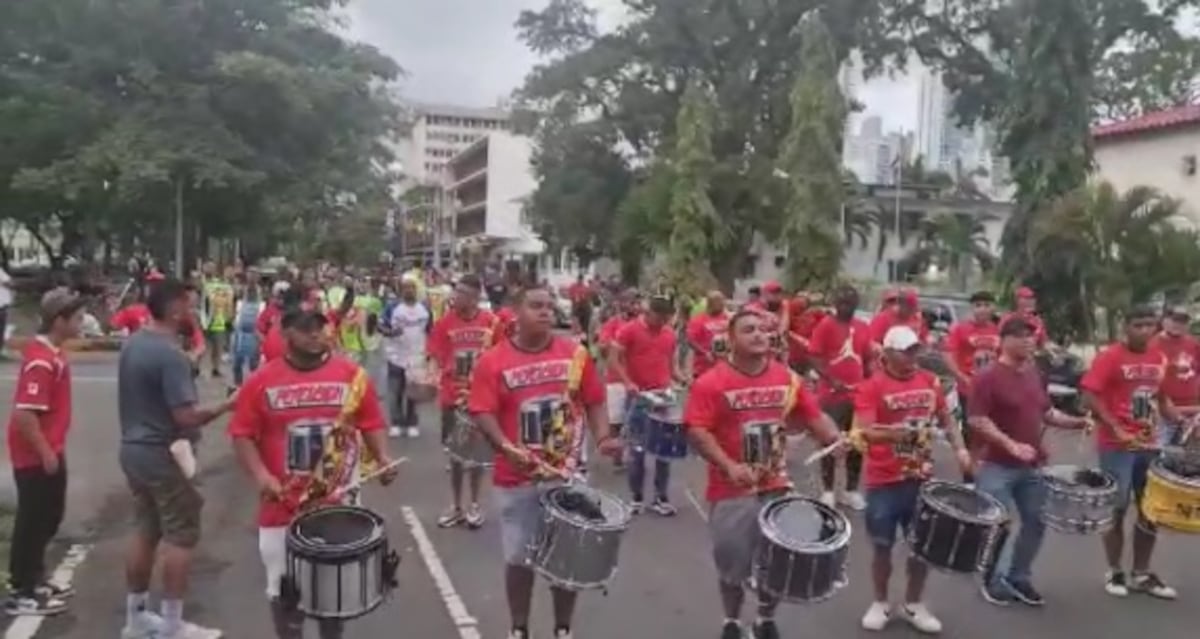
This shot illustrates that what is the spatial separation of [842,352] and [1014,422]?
138 inches

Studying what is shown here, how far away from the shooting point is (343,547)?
5.17 m

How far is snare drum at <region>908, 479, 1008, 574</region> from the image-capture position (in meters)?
6.50

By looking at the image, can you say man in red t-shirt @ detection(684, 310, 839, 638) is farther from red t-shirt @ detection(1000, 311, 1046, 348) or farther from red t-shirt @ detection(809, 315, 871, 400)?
red t-shirt @ detection(809, 315, 871, 400)

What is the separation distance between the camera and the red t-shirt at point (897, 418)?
702 centimetres

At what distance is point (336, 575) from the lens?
17.0 ft

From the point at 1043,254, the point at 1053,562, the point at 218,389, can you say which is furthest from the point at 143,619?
the point at 1043,254

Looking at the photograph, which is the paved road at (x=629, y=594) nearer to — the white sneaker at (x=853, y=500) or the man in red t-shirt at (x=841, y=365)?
the white sneaker at (x=853, y=500)

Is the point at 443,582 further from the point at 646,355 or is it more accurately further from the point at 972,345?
the point at 972,345

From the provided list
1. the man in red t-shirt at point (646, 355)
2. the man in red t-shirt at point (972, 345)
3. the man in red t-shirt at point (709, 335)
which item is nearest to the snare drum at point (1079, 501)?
the man in red t-shirt at point (972, 345)

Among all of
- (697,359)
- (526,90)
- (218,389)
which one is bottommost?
(218,389)

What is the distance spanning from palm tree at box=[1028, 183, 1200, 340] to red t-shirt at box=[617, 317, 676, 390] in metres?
12.6

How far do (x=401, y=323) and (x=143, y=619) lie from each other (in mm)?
7187

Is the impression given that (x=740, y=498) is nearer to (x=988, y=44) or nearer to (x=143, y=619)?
(x=143, y=619)

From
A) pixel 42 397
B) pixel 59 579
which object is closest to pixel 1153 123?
pixel 59 579
